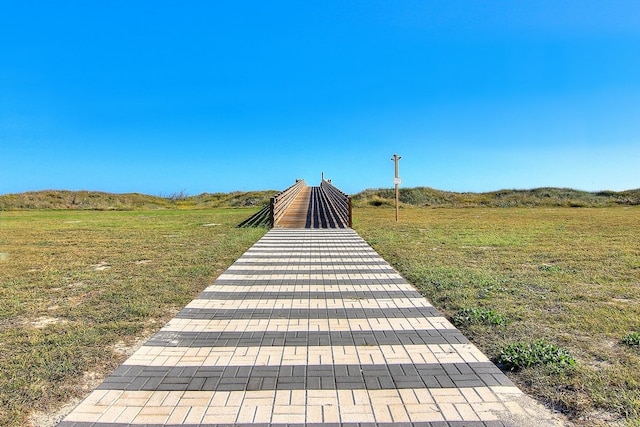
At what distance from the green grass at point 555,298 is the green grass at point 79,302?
377 centimetres

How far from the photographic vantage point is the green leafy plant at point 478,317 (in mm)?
4797

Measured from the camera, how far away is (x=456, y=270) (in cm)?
775

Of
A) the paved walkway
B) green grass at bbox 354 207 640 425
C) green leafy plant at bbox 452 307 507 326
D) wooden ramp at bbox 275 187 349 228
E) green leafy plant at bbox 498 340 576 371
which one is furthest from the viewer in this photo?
wooden ramp at bbox 275 187 349 228

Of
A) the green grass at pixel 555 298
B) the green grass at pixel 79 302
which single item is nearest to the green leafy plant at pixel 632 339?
the green grass at pixel 555 298

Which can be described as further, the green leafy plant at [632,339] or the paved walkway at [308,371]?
the green leafy plant at [632,339]

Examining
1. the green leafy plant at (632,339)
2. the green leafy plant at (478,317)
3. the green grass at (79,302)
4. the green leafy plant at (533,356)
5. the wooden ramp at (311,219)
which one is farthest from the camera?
the wooden ramp at (311,219)

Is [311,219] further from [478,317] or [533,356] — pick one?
[533,356]

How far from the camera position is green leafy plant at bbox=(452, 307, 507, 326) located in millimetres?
4797

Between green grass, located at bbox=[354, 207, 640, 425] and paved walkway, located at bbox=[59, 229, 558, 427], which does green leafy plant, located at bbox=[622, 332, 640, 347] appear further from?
paved walkway, located at bbox=[59, 229, 558, 427]

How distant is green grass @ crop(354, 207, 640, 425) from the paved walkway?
0.37 m

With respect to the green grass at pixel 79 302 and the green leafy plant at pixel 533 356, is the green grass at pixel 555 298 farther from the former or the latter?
the green grass at pixel 79 302

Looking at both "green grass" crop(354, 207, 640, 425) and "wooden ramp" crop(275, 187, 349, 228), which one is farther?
"wooden ramp" crop(275, 187, 349, 228)

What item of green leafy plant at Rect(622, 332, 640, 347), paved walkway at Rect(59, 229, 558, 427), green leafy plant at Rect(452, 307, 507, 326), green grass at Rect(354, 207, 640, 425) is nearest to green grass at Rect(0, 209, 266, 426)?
paved walkway at Rect(59, 229, 558, 427)

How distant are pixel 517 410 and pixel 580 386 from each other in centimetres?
70
